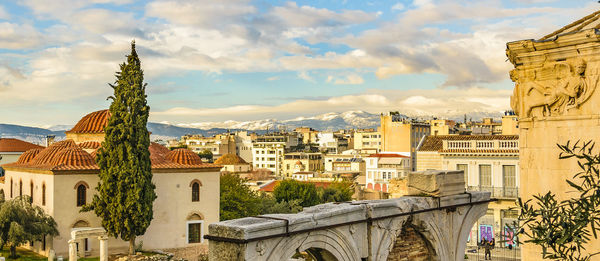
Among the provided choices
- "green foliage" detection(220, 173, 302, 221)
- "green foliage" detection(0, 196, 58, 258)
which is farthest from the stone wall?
"green foliage" detection(220, 173, 302, 221)

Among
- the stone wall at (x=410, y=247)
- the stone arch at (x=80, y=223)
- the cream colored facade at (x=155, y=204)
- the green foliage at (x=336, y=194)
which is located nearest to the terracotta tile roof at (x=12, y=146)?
the cream colored facade at (x=155, y=204)

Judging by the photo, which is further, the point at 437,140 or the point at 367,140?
the point at 367,140

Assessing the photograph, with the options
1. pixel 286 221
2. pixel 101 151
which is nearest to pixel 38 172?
pixel 101 151

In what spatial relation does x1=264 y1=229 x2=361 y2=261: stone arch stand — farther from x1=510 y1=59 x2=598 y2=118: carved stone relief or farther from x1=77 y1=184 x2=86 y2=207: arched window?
x1=77 y1=184 x2=86 y2=207: arched window

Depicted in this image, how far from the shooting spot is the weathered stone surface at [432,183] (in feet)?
28.7

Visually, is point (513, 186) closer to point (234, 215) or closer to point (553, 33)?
point (234, 215)

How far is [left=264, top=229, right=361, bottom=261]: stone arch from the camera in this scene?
6.34 m

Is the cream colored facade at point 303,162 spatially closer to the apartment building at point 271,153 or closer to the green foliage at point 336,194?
the apartment building at point 271,153

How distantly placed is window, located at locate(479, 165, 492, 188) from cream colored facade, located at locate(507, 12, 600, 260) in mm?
22662

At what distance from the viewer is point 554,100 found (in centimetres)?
794

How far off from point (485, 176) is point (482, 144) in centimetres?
179

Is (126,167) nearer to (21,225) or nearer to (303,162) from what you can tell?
(21,225)

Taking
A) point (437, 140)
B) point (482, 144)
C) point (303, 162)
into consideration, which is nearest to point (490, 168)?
point (482, 144)

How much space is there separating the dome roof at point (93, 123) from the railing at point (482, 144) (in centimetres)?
2009
